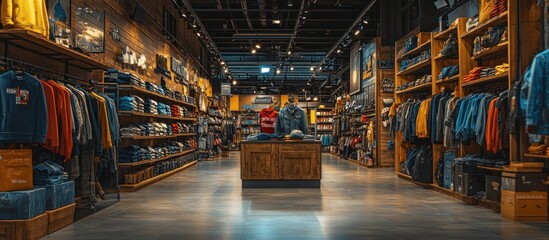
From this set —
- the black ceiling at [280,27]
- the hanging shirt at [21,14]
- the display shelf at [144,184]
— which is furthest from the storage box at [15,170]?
the black ceiling at [280,27]

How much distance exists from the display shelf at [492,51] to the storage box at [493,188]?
5.96ft

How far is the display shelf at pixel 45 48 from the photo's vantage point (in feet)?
17.8

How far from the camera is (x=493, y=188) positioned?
7348mm

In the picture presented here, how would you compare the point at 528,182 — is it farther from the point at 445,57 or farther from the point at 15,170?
the point at 15,170

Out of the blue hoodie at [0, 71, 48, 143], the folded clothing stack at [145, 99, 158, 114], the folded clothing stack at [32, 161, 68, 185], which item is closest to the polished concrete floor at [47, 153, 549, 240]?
the folded clothing stack at [32, 161, 68, 185]

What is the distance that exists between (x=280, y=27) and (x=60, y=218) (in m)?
16.0

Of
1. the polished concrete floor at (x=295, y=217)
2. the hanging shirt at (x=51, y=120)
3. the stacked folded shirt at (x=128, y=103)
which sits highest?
the stacked folded shirt at (x=128, y=103)

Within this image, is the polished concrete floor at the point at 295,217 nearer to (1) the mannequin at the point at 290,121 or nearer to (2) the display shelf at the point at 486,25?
(1) the mannequin at the point at 290,121

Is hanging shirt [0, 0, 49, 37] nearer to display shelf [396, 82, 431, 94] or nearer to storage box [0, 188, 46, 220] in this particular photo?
storage box [0, 188, 46, 220]

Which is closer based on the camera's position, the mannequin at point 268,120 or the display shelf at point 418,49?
the display shelf at point 418,49

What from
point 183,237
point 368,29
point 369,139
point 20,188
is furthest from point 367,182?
point 368,29

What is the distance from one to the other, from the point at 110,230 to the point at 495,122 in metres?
5.12

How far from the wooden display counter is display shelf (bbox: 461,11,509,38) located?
3.41m

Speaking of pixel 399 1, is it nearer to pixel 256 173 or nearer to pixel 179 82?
pixel 179 82
